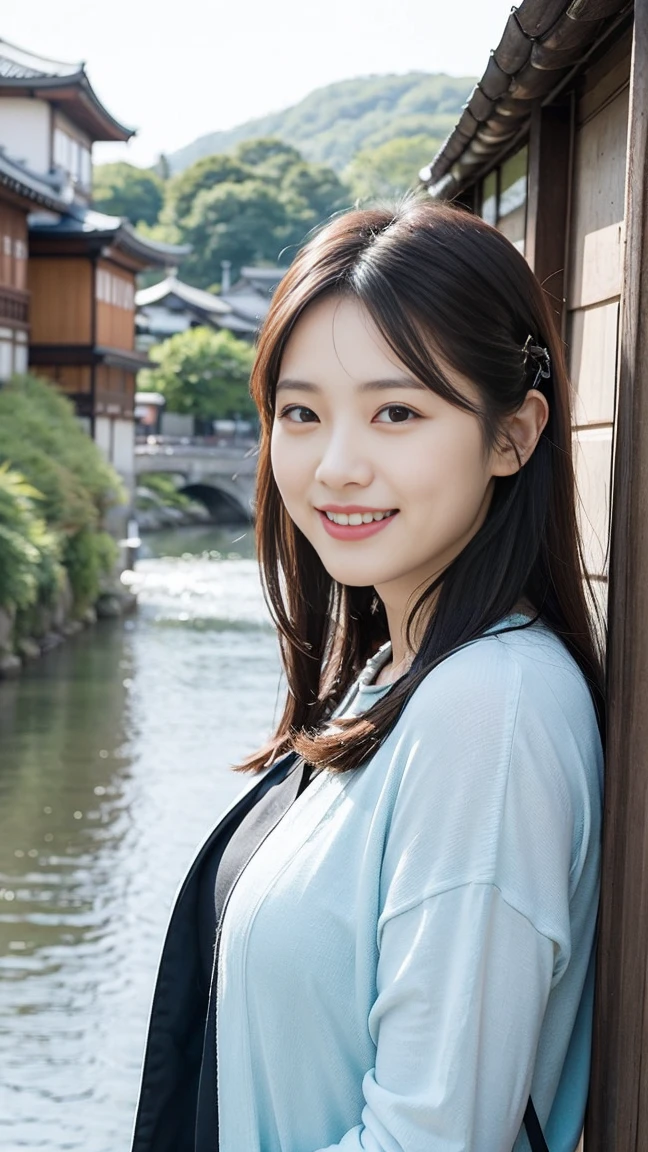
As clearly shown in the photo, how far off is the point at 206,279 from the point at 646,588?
6145 cm

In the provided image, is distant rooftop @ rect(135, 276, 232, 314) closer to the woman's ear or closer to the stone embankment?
the stone embankment

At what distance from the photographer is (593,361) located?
2.22 metres

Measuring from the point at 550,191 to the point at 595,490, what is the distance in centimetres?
71

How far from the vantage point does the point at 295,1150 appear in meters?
1.27

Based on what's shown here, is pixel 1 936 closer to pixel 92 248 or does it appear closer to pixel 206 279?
pixel 92 248

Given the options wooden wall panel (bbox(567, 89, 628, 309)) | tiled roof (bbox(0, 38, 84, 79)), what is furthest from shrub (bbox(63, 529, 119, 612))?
wooden wall panel (bbox(567, 89, 628, 309))

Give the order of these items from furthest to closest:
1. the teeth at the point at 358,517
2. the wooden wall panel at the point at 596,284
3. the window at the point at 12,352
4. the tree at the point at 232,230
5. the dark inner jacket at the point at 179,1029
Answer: the tree at the point at 232,230 → the window at the point at 12,352 → the wooden wall panel at the point at 596,284 → the dark inner jacket at the point at 179,1029 → the teeth at the point at 358,517

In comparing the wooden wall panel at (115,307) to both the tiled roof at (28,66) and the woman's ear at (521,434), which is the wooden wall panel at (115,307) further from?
the woman's ear at (521,434)

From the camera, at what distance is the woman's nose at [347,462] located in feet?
4.25

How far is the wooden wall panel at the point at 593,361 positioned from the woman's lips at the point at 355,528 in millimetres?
750

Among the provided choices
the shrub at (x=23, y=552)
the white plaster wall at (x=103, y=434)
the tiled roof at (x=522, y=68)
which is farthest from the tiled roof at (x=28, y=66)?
the tiled roof at (x=522, y=68)

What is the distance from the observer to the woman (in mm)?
1111

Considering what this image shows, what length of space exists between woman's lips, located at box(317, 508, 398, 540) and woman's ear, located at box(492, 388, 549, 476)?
122mm

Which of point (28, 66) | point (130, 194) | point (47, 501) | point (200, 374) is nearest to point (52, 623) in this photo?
point (47, 501)
